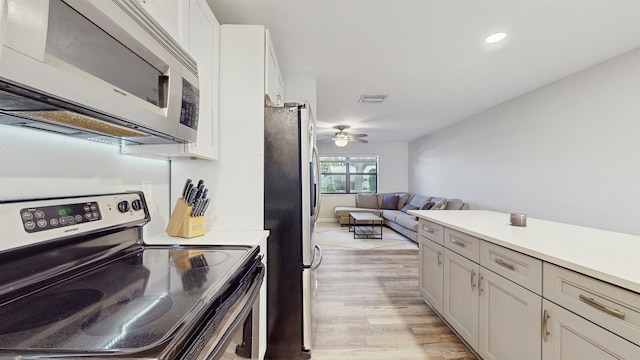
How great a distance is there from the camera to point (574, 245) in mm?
1332

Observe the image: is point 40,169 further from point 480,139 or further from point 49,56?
point 480,139

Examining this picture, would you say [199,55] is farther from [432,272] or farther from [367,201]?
[367,201]

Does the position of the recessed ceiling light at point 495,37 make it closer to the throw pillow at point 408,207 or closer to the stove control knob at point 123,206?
the stove control knob at point 123,206

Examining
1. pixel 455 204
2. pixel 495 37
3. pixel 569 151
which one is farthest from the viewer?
pixel 455 204

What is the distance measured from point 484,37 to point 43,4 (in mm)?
2721

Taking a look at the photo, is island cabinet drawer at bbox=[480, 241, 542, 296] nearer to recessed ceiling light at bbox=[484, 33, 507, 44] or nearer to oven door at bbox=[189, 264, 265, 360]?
oven door at bbox=[189, 264, 265, 360]

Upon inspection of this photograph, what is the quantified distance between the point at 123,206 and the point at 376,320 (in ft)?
6.89

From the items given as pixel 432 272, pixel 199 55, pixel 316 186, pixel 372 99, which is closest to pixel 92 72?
pixel 199 55

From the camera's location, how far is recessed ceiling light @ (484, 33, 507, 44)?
2.15 metres

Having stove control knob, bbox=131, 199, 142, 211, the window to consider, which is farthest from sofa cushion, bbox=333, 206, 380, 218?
stove control knob, bbox=131, 199, 142, 211

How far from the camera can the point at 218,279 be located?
86cm

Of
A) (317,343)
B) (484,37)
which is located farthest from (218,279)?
(484,37)

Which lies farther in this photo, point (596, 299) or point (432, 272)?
point (432, 272)

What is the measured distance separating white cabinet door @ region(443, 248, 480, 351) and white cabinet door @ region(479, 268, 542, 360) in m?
0.07
